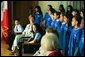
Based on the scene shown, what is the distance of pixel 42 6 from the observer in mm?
2826

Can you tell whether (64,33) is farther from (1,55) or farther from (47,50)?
(1,55)

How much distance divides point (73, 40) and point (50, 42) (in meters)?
0.19

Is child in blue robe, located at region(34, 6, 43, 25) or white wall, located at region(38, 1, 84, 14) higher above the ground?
white wall, located at region(38, 1, 84, 14)

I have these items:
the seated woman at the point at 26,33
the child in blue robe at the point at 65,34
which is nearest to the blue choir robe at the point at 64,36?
the child in blue robe at the point at 65,34

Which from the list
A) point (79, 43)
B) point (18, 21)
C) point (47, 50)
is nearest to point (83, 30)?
point (79, 43)

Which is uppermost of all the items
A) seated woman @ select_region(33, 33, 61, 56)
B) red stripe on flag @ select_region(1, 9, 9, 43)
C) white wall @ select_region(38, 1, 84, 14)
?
white wall @ select_region(38, 1, 84, 14)

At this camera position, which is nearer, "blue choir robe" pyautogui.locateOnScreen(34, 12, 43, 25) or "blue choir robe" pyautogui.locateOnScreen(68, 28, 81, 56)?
"blue choir robe" pyautogui.locateOnScreen(68, 28, 81, 56)

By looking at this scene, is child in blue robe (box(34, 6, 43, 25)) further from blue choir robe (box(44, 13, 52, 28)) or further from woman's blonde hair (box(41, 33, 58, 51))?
woman's blonde hair (box(41, 33, 58, 51))

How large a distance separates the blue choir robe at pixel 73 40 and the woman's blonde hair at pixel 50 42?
12cm

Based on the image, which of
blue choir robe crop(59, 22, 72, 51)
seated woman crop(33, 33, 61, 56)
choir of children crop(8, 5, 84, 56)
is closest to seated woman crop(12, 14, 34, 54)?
choir of children crop(8, 5, 84, 56)

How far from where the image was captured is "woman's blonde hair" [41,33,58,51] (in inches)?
109

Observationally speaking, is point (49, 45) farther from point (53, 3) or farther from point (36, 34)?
point (53, 3)

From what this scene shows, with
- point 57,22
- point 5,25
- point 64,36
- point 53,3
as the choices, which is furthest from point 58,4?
point 5,25

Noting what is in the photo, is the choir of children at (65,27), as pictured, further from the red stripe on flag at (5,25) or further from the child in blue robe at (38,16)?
the red stripe on flag at (5,25)
